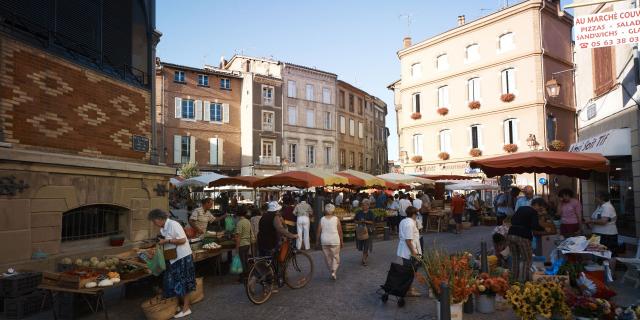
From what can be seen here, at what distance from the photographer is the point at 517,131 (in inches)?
1016

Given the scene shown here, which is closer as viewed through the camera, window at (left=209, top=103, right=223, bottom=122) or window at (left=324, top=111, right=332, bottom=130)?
window at (left=209, top=103, right=223, bottom=122)

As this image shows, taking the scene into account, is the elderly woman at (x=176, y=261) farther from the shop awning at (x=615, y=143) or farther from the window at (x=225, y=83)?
the window at (x=225, y=83)

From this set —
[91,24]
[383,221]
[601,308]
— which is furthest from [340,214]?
[601,308]

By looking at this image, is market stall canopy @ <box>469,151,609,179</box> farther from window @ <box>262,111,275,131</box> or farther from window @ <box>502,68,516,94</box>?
window @ <box>262,111,275,131</box>

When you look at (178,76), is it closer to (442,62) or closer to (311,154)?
(311,154)

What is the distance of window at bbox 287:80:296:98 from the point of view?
38750 millimetres

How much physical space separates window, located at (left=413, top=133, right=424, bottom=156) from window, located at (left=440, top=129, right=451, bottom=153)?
161cm

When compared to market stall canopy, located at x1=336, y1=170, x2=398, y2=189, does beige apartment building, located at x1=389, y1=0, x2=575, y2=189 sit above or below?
above

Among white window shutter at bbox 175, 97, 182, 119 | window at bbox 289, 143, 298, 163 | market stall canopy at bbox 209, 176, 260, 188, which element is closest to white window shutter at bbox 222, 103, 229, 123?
white window shutter at bbox 175, 97, 182, 119

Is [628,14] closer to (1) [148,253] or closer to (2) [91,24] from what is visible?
(1) [148,253]

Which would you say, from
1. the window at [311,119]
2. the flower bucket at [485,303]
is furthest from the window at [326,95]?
the flower bucket at [485,303]

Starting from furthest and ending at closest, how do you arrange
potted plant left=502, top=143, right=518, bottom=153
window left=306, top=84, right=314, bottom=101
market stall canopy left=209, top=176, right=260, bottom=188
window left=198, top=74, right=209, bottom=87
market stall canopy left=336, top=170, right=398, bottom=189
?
window left=306, top=84, right=314, bottom=101, window left=198, top=74, right=209, bottom=87, potted plant left=502, top=143, right=518, bottom=153, market stall canopy left=209, top=176, right=260, bottom=188, market stall canopy left=336, top=170, right=398, bottom=189

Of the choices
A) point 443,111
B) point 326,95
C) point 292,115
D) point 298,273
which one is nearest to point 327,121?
point 326,95

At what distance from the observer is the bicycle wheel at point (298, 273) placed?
8164 mm
